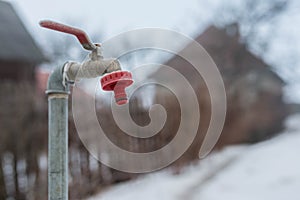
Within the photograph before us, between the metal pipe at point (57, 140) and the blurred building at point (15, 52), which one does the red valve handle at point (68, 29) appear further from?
the blurred building at point (15, 52)

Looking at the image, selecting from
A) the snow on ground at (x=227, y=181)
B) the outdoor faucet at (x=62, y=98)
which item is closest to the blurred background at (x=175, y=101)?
the snow on ground at (x=227, y=181)

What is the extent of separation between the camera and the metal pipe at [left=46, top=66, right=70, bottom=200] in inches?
22.3

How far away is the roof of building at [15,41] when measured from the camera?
17.2ft

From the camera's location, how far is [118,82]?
523 mm

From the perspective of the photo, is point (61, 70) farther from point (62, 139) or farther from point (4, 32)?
point (4, 32)

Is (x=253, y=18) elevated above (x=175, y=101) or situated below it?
above

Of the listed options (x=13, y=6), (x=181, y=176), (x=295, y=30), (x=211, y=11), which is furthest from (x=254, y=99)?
(x=13, y=6)

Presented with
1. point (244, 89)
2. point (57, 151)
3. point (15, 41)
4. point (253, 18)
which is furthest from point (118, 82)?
point (253, 18)

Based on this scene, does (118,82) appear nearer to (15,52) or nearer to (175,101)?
(175,101)

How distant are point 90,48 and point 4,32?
5.52m

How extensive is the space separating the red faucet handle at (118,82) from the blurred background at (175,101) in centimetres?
24

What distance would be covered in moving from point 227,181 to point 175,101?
949 mm

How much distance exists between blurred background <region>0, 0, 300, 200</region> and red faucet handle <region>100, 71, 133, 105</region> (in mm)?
241

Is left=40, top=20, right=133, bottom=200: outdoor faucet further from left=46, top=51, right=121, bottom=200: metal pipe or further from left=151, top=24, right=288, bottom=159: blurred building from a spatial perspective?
left=151, top=24, right=288, bottom=159: blurred building
